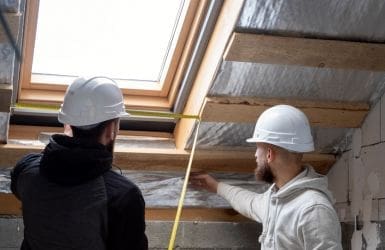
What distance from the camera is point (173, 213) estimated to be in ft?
9.82

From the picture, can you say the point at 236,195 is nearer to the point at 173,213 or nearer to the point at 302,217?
the point at 173,213

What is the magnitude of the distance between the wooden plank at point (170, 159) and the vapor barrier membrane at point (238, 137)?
0.03 metres

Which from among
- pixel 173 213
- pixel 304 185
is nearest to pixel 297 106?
pixel 304 185

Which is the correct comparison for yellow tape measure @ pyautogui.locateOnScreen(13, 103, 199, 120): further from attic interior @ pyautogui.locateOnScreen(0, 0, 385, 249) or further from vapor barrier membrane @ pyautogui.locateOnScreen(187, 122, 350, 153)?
vapor barrier membrane @ pyautogui.locateOnScreen(187, 122, 350, 153)

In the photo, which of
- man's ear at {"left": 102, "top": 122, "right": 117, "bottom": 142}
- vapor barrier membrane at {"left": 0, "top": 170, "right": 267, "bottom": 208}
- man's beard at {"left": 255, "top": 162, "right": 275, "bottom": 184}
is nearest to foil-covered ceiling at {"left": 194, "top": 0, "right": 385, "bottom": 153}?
vapor barrier membrane at {"left": 0, "top": 170, "right": 267, "bottom": 208}

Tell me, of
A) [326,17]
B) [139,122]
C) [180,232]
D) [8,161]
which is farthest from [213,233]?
[326,17]

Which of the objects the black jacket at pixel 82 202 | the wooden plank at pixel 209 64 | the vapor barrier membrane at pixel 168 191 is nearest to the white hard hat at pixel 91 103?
the black jacket at pixel 82 202

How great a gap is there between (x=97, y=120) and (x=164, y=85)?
94 cm

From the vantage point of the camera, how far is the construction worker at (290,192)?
7.25ft

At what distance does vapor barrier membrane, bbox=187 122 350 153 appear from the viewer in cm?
279

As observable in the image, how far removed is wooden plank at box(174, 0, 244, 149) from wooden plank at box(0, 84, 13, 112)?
0.79m

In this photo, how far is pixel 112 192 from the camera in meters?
1.90

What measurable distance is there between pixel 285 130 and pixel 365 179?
757mm

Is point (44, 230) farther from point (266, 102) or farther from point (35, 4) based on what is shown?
point (266, 102)
